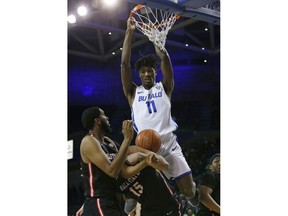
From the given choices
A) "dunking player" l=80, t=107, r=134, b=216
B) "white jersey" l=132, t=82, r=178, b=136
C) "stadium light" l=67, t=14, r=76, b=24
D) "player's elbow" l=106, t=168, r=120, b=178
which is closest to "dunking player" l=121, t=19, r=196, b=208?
"white jersey" l=132, t=82, r=178, b=136

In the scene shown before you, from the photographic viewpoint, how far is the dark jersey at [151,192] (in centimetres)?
356

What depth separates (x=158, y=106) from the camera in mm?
3664

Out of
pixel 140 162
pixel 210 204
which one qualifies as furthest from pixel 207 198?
pixel 140 162

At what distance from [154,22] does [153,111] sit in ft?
1.90

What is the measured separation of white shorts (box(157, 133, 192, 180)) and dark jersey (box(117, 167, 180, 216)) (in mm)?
77

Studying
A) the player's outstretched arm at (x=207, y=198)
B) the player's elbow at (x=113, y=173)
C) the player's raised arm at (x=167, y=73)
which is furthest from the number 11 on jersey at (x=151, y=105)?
the player's outstretched arm at (x=207, y=198)

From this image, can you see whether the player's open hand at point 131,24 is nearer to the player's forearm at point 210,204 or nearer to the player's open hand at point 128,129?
the player's open hand at point 128,129

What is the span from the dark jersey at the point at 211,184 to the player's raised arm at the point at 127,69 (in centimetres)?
66

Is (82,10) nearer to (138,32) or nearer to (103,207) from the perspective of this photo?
(138,32)
